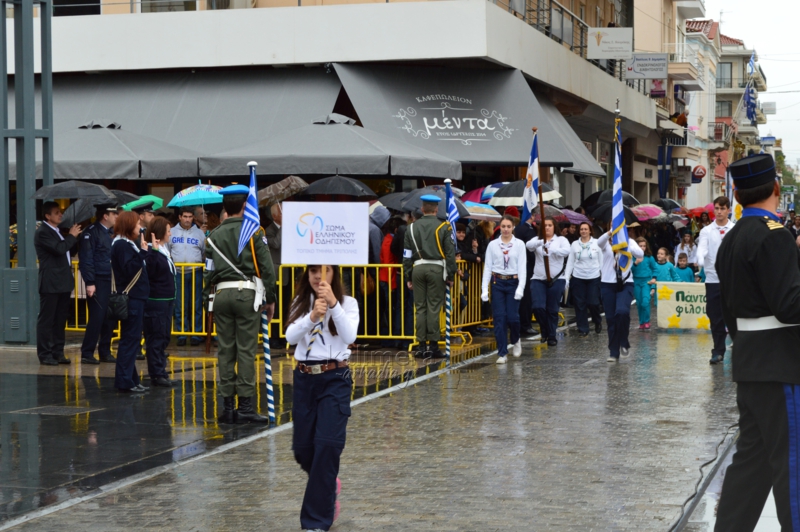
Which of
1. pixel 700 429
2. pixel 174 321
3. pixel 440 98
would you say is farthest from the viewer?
pixel 440 98

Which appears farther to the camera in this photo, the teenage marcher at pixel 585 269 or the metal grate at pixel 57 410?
the teenage marcher at pixel 585 269

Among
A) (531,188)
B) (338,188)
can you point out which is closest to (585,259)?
(531,188)

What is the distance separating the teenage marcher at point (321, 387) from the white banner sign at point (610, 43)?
21950 millimetres

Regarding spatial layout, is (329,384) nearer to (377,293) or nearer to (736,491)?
(736,491)

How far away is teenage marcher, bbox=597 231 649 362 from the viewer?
43.1 ft

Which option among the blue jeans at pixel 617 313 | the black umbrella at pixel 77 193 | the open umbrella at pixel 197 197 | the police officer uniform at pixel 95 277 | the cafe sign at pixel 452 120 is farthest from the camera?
the cafe sign at pixel 452 120

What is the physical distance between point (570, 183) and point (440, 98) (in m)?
12.4

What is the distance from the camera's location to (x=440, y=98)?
Result: 20750 mm

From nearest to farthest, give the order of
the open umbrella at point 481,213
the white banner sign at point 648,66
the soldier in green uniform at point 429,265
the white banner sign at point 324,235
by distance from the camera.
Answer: the white banner sign at point 324,235 < the soldier in green uniform at point 429,265 < the open umbrella at point 481,213 < the white banner sign at point 648,66

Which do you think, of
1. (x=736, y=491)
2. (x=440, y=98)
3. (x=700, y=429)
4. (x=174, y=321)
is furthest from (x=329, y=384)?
(x=440, y=98)

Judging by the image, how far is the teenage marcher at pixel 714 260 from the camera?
40.6ft

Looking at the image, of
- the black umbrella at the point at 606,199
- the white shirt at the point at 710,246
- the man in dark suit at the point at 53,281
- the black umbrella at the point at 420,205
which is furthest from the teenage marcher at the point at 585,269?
the man in dark suit at the point at 53,281

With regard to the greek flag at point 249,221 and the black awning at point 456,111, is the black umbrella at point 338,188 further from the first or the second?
the greek flag at point 249,221

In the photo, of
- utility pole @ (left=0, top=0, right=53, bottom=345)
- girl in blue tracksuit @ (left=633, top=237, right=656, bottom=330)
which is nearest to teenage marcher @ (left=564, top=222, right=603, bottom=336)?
girl in blue tracksuit @ (left=633, top=237, right=656, bottom=330)
